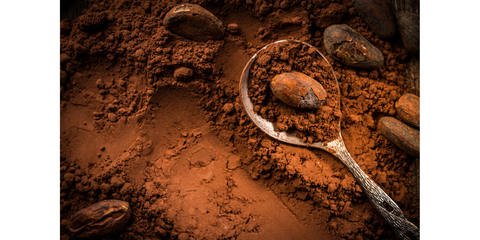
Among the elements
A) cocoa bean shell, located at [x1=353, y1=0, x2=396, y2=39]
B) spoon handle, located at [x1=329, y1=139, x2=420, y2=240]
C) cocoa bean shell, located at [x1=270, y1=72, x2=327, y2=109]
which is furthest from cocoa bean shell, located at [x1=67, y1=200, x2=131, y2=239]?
cocoa bean shell, located at [x1=353, y1=0, x2=396, y2=39]

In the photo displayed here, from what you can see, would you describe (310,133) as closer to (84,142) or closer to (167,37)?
(167,37)

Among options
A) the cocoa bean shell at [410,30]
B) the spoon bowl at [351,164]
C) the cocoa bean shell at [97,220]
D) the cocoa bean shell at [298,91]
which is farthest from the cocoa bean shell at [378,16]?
the cocoa bean shell at [97,220]

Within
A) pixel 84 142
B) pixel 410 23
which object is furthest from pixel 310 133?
pixel 84 142

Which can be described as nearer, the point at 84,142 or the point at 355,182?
the point at 355,182

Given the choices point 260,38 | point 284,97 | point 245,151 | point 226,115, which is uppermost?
point 260,38

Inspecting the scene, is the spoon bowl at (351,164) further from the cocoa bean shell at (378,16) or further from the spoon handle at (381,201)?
the cocoa bean shell at (378,16)

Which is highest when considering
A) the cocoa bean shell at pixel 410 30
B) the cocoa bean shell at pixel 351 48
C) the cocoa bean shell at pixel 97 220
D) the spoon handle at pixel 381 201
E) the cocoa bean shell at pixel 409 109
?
the cocoa bean shell at pixel 410 30
